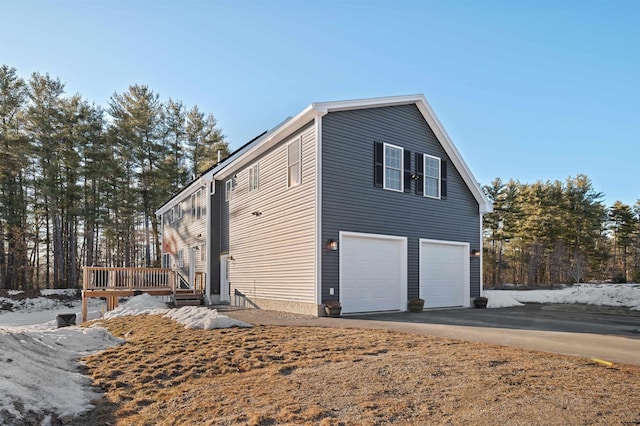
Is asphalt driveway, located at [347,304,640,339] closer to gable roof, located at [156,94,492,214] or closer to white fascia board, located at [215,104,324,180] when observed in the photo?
gable roof, located at [156,94,492,214]

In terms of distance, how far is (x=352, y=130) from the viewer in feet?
39.2

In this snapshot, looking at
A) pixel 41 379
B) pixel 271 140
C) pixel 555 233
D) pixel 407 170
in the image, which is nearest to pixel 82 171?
pixel 271 140

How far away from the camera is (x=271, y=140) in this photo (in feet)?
43.8

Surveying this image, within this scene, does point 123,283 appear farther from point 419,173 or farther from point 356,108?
point 419,173

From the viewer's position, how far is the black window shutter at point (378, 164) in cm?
1235

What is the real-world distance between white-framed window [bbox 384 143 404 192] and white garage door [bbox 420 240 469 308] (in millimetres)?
2080

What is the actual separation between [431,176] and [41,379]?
12069 millimetres

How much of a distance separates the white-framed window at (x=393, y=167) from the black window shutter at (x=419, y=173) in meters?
0.70

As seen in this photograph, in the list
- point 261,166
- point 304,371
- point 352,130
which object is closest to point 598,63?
point 352,130

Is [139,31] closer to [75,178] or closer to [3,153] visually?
[3,153]

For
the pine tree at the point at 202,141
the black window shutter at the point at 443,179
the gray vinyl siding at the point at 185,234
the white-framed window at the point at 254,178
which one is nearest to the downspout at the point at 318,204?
the white-framed window at the point at 254,178

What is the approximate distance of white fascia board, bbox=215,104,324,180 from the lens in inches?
451

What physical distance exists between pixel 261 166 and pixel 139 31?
5.49m

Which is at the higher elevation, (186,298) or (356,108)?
(356,108)
